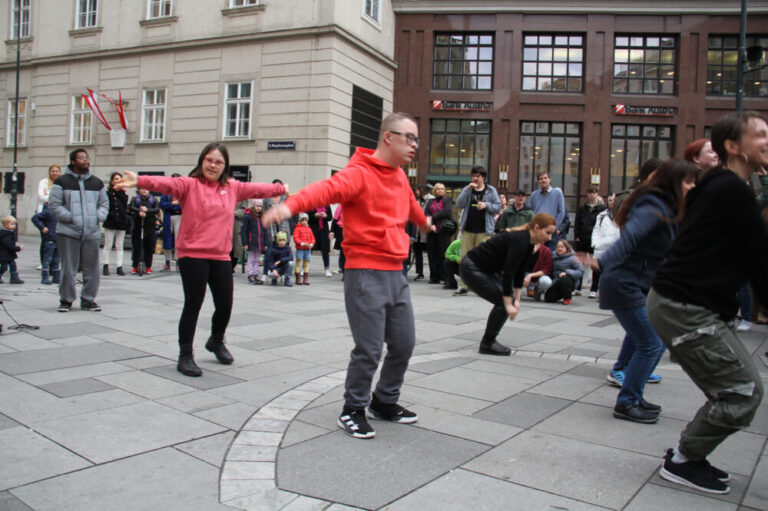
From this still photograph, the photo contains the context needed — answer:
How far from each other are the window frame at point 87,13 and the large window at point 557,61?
18.3 meters

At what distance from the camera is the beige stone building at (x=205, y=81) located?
2186 centimetres

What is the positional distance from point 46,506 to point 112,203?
34.3 feet

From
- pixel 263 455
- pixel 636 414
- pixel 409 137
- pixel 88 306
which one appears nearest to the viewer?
pixel 263 455

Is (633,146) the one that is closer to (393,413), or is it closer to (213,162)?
(213,162)

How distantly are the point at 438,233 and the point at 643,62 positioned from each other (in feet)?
57.3

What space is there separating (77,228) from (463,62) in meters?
21.1

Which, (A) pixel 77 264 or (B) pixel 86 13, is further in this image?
(B) pixel 86 13

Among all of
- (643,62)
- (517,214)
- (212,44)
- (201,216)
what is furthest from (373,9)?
(201,216)

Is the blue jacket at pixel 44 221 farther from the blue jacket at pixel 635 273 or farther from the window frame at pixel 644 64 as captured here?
the window frame at pixel 644 64

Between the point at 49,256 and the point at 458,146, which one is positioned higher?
the point at 458,146

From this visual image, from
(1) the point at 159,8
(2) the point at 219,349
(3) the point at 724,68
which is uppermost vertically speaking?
(1) the point at 159,8

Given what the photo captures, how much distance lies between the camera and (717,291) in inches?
120

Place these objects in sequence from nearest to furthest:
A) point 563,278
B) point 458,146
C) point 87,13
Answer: point 563,278, point 458,146, point 87,13

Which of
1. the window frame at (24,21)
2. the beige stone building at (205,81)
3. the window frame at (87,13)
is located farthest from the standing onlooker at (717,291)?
the window frame at (24,21)
